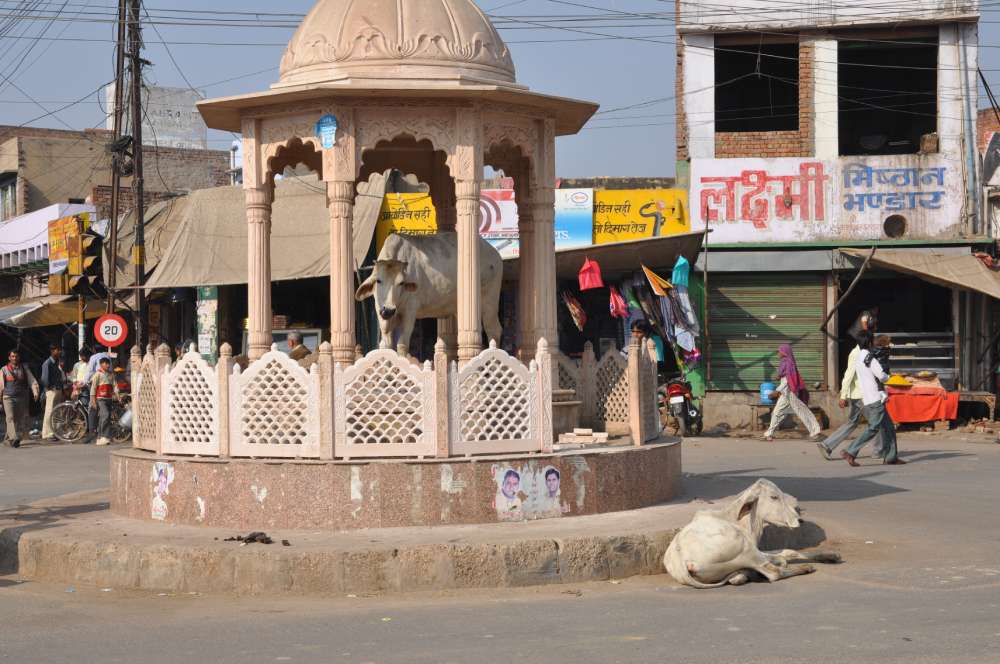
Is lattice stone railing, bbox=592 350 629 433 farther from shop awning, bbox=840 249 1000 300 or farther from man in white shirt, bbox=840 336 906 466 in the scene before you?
shop awning, bbox=840 249 1000 300

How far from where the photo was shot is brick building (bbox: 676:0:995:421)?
74.2ft

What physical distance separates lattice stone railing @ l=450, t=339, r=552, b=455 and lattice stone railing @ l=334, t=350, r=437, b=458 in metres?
0.20

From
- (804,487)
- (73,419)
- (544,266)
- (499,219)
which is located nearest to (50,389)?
(73,419)

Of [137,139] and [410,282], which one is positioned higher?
[137,139]

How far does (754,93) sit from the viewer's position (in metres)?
26.7

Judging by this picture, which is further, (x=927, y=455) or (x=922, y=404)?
(x=922, y=404)

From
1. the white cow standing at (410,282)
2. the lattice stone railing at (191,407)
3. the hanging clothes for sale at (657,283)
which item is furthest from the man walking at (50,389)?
the lattice stone railing at (191,407)

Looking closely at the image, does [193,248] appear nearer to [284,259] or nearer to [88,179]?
[284,259]

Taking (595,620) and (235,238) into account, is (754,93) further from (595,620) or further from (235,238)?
(595,620)

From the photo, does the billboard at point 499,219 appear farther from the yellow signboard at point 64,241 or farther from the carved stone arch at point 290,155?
the carved stone arch at point 290,155

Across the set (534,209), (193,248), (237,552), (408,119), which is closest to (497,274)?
(534,209)

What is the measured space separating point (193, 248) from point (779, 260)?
11.0 m

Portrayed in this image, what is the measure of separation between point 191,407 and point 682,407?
1236 cm

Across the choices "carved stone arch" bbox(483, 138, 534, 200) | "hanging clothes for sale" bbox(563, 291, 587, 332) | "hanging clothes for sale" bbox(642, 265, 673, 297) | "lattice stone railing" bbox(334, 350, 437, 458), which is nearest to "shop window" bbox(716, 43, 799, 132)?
"hanging clothes for sale" bbox(642, 265, 673, 297)
